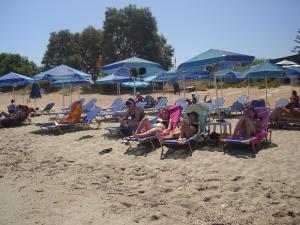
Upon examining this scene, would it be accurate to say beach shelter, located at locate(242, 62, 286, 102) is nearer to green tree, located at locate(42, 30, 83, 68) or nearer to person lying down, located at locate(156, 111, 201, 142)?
person lying down, located at locate(156, 111, 201, 142)

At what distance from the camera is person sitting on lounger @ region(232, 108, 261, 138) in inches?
272

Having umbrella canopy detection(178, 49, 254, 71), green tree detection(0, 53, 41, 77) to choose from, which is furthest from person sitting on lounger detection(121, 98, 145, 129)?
green tree detection(0, 53, 41, 77)

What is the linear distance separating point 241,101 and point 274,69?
273 centimetres

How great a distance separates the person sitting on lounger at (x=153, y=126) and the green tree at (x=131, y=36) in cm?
3305

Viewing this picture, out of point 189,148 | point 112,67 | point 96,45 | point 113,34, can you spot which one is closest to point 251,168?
point 189,148

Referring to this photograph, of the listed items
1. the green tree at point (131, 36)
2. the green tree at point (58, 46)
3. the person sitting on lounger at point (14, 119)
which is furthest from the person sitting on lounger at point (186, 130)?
the green tree at point (58, 46)

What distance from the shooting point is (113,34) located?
4159 centimetres

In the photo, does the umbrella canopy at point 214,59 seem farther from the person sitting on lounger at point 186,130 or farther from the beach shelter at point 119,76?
the beach shelter at point 119,76

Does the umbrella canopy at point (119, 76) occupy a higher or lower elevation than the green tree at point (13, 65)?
lower

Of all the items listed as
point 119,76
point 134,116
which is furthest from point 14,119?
point 134,116

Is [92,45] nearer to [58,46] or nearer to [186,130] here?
[58,46]

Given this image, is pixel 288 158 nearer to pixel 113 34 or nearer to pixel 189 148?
pixel 189 148

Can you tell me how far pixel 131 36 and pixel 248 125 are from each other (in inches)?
1398

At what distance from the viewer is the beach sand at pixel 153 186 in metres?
4.24
